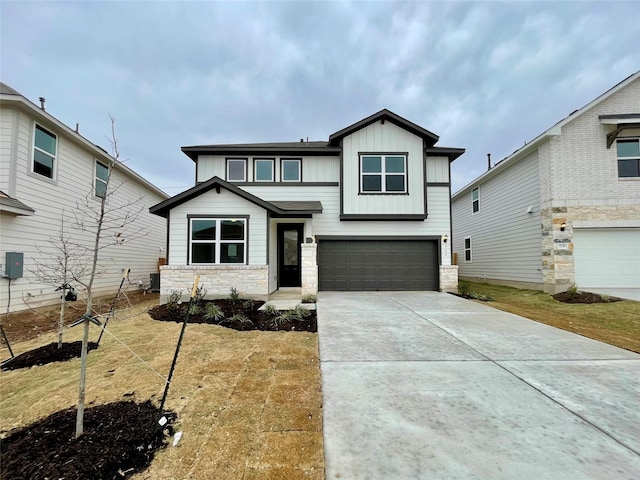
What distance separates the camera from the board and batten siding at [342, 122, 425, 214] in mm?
11180

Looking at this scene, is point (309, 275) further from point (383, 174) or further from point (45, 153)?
point (45, 153)

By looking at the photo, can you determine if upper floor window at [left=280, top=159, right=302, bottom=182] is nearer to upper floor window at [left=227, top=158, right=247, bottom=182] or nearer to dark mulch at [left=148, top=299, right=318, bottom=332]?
upper floor window at [left=227, top=158, right=247, bottom=182]

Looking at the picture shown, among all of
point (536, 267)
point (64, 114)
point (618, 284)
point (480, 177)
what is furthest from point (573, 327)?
point (64, 114)

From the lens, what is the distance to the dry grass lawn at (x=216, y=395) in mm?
2094

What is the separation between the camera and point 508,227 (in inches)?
522

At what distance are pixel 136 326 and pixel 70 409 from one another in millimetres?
3854

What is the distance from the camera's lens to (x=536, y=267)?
37.1 ft

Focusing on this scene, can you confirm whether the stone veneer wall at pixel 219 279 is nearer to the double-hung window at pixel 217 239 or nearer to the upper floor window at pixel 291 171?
the double-hung window at pixel 217 239

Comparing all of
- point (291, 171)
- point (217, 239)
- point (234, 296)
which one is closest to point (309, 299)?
point (234, 296)

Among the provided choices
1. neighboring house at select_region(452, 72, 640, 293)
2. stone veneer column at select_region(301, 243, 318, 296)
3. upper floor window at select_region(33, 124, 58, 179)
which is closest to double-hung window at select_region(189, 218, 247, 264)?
stone veneer column at select_region(301, 243, 318, 296)

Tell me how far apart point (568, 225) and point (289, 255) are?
1048cm

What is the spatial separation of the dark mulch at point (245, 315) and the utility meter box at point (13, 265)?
351 centimetres

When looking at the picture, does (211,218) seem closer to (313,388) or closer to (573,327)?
(313,388)

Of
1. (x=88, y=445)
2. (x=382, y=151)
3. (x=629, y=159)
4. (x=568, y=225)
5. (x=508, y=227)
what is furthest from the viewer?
(x=508, y=227)
